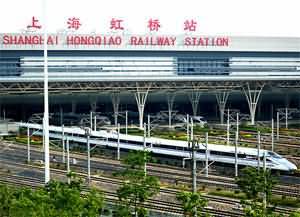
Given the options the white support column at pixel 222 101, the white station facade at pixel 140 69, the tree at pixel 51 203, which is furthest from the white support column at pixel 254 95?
the tree at pixel 51 203

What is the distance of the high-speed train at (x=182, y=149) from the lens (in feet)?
117

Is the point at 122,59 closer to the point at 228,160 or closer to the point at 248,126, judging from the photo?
the point at 248,126

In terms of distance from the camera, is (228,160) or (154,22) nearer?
(228,160)

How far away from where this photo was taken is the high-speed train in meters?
35.6

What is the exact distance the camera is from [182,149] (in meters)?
40.7

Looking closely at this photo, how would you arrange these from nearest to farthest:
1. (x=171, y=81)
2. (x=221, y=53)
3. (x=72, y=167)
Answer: (x=72, y=167) → (x=171, y=81) → (x=221, y=53)

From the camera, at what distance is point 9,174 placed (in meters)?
37.8

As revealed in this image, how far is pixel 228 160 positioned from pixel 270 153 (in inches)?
116

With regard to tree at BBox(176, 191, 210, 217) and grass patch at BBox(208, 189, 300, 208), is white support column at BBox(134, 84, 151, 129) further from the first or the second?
tree at BBox(176, 191, 210, 217)

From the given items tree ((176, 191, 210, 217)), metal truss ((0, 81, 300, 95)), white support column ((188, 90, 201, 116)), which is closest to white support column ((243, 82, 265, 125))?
metal truss ((0, 81, 300, 95))

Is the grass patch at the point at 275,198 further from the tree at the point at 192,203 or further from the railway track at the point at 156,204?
the tree at the point at 192,203

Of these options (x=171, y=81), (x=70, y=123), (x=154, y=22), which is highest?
(x=154, y=22)

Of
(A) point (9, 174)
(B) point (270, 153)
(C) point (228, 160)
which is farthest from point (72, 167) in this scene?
(B) point (270, 153)

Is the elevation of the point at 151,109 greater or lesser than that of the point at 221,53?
lesser
